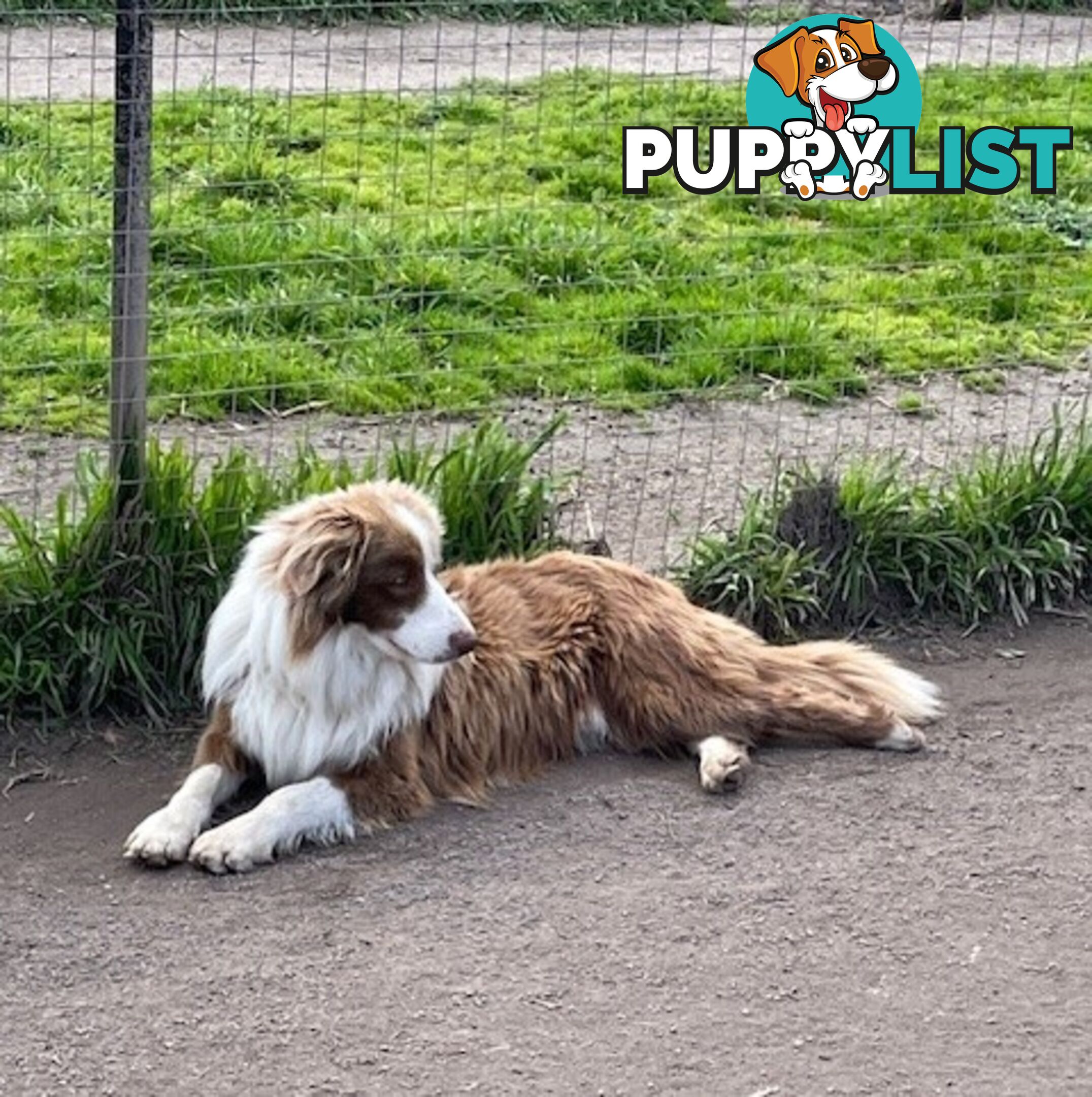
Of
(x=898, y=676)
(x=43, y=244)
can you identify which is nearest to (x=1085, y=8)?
(x=43, y=244)

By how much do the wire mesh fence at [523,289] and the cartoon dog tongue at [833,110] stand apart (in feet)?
1.44

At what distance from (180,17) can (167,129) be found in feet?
7.06

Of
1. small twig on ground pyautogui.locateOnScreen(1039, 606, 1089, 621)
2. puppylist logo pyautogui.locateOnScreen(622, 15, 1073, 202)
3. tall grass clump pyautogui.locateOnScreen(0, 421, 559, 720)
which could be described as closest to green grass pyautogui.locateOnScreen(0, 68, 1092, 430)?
puppylist logo pyautogui.locateOnScreen(622, 15, 1073, 202)

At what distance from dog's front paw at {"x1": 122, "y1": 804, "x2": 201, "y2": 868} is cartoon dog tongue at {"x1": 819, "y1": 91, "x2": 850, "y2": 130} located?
12.5 ft

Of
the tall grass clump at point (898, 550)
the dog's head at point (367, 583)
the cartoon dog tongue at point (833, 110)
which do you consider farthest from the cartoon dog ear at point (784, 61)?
the dog's head at point (367, 583)

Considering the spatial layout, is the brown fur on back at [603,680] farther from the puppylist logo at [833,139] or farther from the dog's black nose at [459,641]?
the puppylist logo at [833,139]

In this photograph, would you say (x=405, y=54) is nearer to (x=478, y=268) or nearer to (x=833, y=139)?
(x=478, y=268)

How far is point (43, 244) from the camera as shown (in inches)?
316

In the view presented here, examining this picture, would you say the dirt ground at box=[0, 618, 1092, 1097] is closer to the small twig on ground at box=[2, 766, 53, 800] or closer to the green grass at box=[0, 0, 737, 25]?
the small twig on ground at box=[2, 766, 53, 800]

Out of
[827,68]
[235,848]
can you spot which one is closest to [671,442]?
[827,68]

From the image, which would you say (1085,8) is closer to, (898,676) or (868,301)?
(868,301)

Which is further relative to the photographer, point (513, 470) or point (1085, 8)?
point (1085, 8)

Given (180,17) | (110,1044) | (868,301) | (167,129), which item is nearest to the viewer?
(110,1044)

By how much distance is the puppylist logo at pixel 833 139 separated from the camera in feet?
26.0
